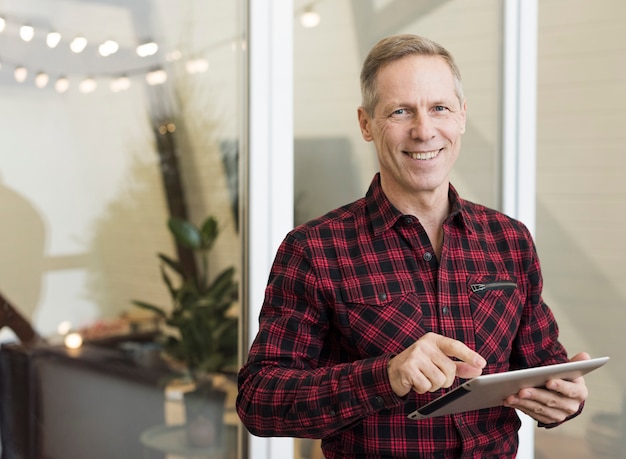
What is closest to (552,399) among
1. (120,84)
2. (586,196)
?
(120,84)

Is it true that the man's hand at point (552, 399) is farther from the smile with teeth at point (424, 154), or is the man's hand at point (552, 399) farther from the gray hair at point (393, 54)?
the gray hair at point (393, 54)

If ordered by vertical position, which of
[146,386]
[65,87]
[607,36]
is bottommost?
[146,386]

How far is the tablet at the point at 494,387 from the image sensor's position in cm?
128

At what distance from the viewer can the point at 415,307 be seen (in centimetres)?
160

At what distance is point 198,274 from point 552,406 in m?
1.10

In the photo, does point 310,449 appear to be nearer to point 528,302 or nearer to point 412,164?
point 528,302

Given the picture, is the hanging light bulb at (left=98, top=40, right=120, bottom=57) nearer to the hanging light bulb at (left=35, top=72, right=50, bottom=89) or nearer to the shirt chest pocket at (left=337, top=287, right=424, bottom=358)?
the hanging light bulb at (left=35, top=72, right=50, bottom=89)

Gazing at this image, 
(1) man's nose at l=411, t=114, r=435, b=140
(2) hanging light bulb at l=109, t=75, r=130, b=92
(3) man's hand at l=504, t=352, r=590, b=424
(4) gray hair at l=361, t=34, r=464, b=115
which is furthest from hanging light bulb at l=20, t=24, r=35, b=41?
(3) man's hand at l=504, t=352, r=590, b=424

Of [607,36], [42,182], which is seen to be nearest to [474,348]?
[42,182]

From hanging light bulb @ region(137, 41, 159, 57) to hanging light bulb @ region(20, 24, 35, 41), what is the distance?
30 cm

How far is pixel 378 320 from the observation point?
1.58 meters

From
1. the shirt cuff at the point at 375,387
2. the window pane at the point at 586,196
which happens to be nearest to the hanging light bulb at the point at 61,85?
the shirt cuff at the point at 375,387

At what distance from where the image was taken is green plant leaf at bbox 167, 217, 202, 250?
2158 mm

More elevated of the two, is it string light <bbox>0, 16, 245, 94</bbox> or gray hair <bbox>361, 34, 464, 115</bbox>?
string light <bbox>0, 16, 245, 94</bbox>
